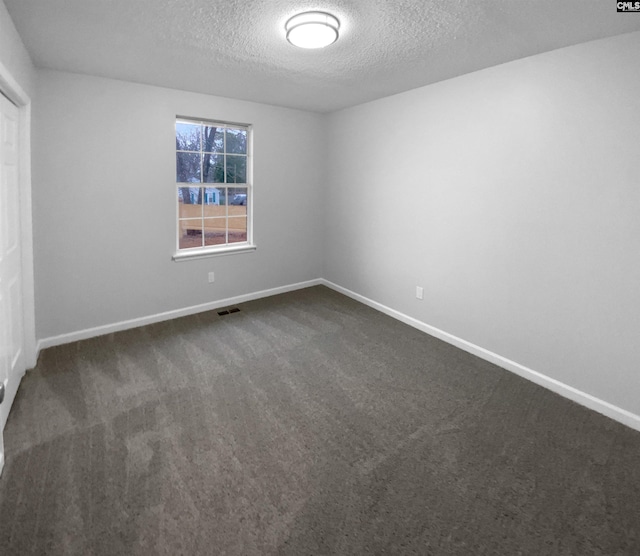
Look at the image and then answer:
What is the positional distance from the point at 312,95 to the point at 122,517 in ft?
12.6

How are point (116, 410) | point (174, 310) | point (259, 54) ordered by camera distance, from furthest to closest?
1. point (174, 310)
2. point (259, 54)
3. point (116, 410)

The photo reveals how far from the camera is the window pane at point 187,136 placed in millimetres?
4082

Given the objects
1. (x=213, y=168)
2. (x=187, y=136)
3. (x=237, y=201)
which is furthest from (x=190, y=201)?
(x=187, y=136)

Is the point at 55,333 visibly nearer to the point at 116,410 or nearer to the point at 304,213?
the point at 116,410

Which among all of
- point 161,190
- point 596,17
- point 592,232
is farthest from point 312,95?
point 592,232

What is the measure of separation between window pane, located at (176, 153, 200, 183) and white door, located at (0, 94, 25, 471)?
5.18ft

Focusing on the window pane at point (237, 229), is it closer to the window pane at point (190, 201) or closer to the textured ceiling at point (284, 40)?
the window pane at point (190, 201)

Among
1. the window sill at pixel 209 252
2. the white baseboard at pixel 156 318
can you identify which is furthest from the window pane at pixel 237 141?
the white baseboard at pixel 156 318

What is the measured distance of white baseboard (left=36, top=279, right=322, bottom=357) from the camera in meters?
3.51

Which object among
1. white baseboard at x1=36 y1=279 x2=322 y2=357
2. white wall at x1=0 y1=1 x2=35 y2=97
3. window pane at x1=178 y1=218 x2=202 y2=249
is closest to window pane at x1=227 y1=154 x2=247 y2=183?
window pane at x1=178 y1=218 x2=202 y2=249

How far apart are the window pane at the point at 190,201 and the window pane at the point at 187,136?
1.43 feet

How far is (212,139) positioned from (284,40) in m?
2.07

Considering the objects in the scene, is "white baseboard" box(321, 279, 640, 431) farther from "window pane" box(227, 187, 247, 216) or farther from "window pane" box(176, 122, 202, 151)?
"window pane" box(176, 122, 202, 151)

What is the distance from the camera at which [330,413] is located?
2561mm
